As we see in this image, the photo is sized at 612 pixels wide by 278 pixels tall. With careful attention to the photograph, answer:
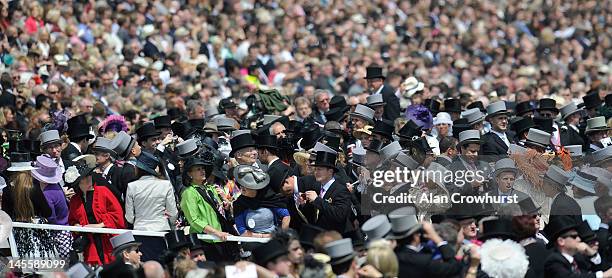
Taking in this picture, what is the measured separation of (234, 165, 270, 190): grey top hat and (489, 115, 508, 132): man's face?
465 cm

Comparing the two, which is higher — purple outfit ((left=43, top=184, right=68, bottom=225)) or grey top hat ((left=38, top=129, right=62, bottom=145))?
grey top hat ((left=38, top=129, right=62, bottom=145))

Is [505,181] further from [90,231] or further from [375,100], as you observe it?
[90,231]

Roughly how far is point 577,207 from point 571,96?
35.8ft

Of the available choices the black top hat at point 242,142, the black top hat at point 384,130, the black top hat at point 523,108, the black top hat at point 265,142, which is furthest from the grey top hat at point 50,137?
the black top hat at point 523,108

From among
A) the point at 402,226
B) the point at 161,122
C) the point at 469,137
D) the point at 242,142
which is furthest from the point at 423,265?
the point at 161,122

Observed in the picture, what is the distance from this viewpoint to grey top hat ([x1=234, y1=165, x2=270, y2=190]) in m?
13.6

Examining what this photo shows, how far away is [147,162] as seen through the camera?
1411 centimetres

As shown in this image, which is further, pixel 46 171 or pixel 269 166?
pixel 269 166

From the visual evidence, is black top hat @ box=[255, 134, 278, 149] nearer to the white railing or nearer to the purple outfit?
the white railing

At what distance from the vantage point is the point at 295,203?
13969 millimetres

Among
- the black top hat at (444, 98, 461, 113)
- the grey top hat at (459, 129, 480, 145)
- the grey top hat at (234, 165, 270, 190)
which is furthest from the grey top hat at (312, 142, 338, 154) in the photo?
the black top hat at (444, 98, 461, 113)

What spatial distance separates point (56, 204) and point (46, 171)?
1.21ft

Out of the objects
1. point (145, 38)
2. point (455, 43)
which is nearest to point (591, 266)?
point (145, 38)

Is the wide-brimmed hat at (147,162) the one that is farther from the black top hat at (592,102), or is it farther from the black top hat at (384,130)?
the black top hat at (592,102)
